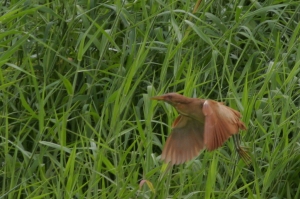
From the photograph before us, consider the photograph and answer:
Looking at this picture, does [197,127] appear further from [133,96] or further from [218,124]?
[133,96]

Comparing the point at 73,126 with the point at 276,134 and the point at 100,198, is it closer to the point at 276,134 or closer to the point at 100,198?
the point at 100,198

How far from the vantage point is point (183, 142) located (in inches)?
134

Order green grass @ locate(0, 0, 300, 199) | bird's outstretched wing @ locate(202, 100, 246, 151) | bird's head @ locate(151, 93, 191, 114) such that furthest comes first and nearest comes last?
1. green grass @ locate(0, 0, 300, 199)
2. bird's head @ locate(151, 93, 191, 114)
3. bird's outstretched wing @ locate(202, 100, 246, 151)

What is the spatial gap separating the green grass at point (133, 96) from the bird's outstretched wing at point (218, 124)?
0.29 meters

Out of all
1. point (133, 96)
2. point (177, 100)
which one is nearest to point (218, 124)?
point (177, 100)

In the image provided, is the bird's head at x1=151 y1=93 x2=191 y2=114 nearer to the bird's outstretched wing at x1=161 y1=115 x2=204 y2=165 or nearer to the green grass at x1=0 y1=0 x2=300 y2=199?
the bird's outstretched wing at x1=161 y1=115 x2=204 y2=165

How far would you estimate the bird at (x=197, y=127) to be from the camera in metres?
3.15

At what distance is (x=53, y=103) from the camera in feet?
13.5

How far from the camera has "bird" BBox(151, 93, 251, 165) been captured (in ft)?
10.3

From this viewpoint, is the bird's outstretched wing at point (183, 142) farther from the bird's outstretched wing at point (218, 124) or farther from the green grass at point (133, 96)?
the bird's outstretched wing at point (218, 124)

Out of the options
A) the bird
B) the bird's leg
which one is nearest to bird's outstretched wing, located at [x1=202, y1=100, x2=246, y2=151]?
the bird

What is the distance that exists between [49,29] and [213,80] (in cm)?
75

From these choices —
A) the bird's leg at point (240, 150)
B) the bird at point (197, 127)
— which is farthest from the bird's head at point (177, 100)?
the bird's leg at point (240, 150)

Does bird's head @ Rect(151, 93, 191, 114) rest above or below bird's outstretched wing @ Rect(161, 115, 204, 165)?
above
